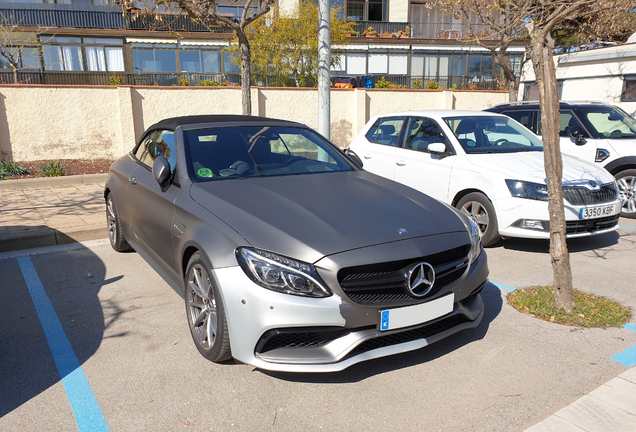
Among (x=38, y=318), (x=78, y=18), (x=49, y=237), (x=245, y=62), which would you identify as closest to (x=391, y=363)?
(x=38, y=318)

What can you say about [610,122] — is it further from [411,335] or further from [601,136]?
[411,335]

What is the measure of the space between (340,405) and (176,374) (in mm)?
1091

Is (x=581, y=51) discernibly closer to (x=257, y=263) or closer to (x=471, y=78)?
(x=257, y=263)

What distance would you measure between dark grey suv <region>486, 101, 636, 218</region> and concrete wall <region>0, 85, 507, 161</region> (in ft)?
27.2

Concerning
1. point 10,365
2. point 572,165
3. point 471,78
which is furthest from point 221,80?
point 10,365

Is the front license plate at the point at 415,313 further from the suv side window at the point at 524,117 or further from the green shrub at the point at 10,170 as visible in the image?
the green shrub at the point at 10,170

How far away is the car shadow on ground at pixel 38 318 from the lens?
3.07 meters

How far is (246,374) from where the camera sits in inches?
123

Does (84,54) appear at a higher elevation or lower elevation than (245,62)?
higher

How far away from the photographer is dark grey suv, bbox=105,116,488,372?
275 centimetres

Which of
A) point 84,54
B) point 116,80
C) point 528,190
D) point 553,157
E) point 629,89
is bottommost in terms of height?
point 528,190

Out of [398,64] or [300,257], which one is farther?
[398,64]

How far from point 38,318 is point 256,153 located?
224 centimetres

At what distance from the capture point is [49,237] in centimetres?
606
